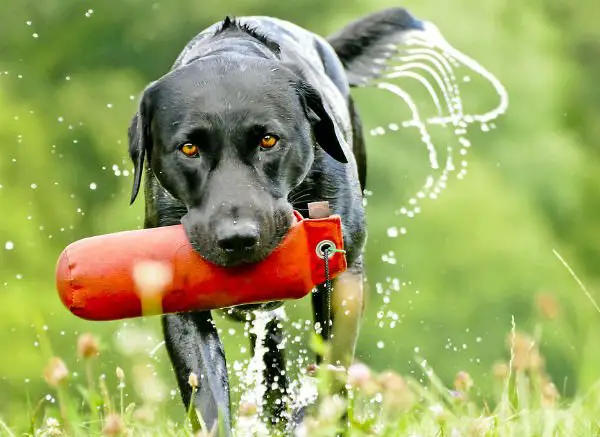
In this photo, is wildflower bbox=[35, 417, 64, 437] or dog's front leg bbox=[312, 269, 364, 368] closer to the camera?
wildflower bbox=[35, 417, 64, 437]

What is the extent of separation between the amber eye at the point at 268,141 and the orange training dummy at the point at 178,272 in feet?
A: 1.41

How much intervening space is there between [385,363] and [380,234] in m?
1.43

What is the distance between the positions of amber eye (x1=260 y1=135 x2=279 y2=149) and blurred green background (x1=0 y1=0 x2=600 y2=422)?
8096 mm

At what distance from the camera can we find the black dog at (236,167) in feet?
11.7

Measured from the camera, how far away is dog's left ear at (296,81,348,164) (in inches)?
164

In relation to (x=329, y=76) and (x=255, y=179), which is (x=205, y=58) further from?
(x=329, y=76)

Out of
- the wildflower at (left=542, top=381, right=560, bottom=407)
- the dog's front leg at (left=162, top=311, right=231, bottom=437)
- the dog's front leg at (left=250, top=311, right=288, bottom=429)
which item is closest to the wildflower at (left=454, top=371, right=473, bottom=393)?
the wildflower at (left=542, top=381, right=560, bottom=407)

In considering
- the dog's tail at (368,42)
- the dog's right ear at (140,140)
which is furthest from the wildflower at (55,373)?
the dog's tail at (368,42)

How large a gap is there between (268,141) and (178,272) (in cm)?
66

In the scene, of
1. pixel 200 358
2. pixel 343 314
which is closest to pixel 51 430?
pixel 200 358

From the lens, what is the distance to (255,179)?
145 inches

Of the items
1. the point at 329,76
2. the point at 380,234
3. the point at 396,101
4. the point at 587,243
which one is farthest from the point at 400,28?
the point at 587,243

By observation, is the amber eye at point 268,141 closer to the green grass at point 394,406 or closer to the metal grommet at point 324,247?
the metal grommet at point 324,247

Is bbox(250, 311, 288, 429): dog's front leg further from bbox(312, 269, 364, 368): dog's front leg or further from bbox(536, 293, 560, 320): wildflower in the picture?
bbox(536, 293, 560, 320): wildflower
